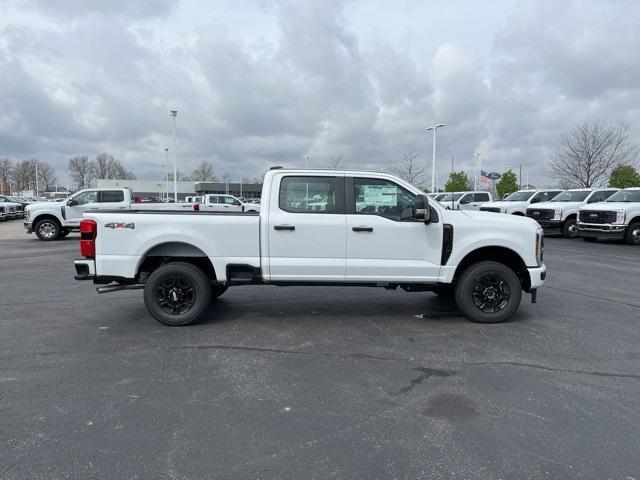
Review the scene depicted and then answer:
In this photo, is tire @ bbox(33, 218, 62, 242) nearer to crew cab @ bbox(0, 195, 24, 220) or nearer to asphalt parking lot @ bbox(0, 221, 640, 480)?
asphalt parking lot @ bbox(0, 221, 640, 480)

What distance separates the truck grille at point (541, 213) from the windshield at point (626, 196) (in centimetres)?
234

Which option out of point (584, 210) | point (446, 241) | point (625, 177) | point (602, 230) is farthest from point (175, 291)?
point (625, 177)

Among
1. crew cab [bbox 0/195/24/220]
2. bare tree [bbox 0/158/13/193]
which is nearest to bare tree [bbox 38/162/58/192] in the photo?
bare tree [bbox 0/158/13/193]

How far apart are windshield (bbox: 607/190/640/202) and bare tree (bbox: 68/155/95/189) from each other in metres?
113

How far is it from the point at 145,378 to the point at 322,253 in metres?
2.54

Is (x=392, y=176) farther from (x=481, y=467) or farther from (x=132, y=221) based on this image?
(x=481, y=467)

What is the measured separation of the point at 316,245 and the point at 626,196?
1634cm

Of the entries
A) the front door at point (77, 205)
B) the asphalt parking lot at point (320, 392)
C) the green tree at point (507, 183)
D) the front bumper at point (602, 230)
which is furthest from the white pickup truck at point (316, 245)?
the green tree at point (507, 183)

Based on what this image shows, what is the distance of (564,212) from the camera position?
19031 mm

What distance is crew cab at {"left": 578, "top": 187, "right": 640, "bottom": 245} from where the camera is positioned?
16.2 metres

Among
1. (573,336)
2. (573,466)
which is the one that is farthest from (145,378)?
(573,336)

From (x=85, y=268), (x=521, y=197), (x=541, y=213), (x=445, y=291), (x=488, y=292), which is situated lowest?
(x=445, y=291)

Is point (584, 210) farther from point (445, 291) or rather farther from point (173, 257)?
point (173, 257)

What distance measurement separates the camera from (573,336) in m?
5.59
